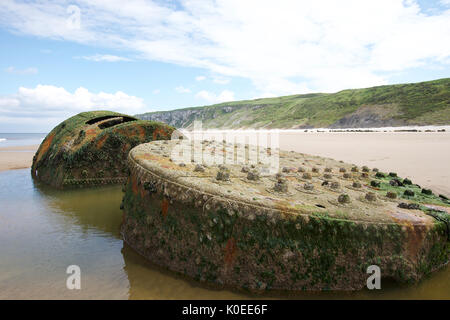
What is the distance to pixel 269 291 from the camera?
3137mm

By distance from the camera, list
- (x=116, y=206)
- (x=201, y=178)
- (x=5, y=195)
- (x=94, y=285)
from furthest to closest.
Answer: (x=5, y=195) → (x=116, y=206) → (x=201, y=178) → (x=94, y=285)

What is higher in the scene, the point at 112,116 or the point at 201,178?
the point at 112,116

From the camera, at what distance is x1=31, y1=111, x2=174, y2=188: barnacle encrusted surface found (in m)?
8.43

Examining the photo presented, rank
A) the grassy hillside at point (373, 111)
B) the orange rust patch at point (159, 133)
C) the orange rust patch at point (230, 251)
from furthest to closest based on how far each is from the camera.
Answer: the grassy hillside at point (373, 111), the orange rust patch at point (159, 133), the orange rust patch at point (230, 251)

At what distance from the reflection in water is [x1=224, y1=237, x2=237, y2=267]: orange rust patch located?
0.35 m

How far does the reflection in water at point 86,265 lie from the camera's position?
327 cm

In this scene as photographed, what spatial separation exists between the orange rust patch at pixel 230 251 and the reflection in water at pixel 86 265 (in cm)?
35

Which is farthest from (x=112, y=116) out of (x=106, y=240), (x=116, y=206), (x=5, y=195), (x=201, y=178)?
(x=201, y=178)

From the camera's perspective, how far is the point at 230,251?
3.23 meters

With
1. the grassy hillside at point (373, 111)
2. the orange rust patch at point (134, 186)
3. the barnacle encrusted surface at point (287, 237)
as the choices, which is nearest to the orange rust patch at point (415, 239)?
the barnacle encrusted surface at point (287, 237)

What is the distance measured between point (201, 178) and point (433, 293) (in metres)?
3.18

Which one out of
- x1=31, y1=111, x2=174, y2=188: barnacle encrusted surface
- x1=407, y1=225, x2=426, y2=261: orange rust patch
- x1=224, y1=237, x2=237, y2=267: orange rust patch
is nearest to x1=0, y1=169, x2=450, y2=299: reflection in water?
x1=224, y1=237, x2=237, y2=267: orange rust patch

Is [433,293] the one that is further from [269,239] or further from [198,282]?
[198,282]

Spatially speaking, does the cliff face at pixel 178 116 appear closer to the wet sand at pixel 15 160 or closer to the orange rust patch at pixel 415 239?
the wet sand at pixel 15 160
